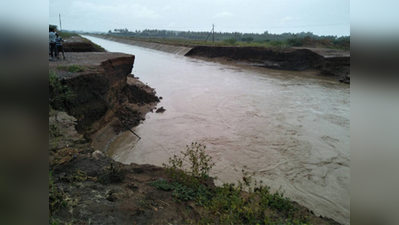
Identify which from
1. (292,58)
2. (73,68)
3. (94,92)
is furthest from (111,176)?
(292,58)

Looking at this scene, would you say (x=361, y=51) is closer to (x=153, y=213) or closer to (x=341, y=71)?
(x=153, y=213)

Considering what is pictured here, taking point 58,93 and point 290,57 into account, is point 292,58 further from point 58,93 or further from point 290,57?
point 58,93

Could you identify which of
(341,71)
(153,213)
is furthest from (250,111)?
(341,71)

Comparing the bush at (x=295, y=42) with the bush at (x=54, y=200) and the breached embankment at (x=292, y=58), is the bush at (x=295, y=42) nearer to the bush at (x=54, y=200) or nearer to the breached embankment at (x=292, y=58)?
the breached embankment at (x=292, y=58)

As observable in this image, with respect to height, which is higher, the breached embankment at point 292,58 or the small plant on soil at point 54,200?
the breached embankment at point 292,58

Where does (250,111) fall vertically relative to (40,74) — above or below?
below

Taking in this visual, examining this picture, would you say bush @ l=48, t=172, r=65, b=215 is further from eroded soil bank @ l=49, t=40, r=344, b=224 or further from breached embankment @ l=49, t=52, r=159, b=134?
breached embankment @ l=49, t=52, r=159, b=134

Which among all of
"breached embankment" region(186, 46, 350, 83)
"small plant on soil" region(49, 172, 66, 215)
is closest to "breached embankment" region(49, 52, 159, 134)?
"small plant on soil" region(49, 172, 66, 215)

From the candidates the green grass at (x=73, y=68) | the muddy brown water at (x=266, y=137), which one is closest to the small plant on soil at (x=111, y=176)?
the muddy brown water at (x=266, y=137)

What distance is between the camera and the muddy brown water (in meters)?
6.10

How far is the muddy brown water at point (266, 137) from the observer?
6098 millimetres

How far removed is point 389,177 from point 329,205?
4.96m

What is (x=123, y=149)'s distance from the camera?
8.03 meters

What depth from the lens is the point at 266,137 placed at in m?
8.72
